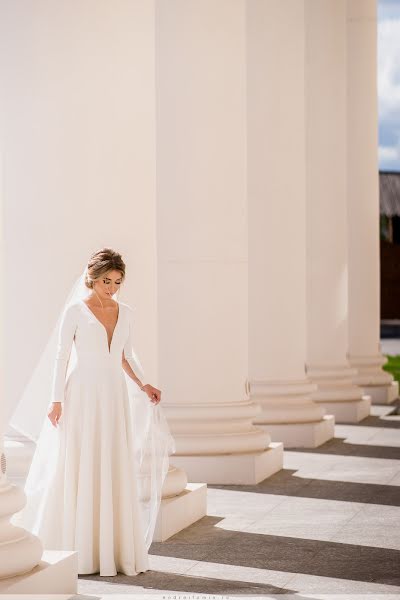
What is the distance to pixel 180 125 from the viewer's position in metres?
30.6

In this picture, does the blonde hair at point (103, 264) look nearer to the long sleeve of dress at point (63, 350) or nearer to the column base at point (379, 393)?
the long sleeve of dress at point (63, 350)

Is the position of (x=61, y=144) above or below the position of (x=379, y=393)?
above

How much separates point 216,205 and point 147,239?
18.5 ft

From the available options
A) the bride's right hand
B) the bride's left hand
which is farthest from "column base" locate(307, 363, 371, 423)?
the bride's right hand

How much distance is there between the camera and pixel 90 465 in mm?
20406

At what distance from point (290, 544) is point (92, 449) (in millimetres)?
4881

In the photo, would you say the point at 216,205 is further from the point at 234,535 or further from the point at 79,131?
the point at 234,535

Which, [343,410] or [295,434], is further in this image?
[343,410]

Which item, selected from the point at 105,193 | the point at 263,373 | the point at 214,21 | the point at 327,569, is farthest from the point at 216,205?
the point at 327,569

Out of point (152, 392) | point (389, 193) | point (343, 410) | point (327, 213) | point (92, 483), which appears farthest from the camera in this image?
point (389, 193)

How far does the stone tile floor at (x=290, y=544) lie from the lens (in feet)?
63.8

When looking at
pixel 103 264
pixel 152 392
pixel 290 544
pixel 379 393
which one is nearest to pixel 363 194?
pixel 379 393

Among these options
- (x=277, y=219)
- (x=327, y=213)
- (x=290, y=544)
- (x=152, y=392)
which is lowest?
(x=290, y=544)

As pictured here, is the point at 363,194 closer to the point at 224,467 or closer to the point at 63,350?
the point at 224,467
